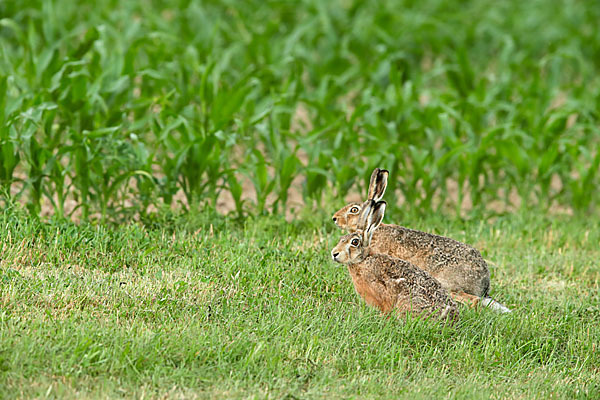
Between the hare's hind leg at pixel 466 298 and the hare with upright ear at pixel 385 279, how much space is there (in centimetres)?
29

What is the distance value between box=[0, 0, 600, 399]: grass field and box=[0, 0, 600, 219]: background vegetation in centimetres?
4

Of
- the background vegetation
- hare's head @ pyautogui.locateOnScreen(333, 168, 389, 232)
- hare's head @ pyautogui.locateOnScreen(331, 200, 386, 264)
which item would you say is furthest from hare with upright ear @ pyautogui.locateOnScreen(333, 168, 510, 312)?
the background vegetation

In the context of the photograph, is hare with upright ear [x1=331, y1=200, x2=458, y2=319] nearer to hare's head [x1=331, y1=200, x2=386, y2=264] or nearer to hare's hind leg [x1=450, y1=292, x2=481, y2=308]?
hare's head [x1=331, y1=200, x2=386, y2=264]

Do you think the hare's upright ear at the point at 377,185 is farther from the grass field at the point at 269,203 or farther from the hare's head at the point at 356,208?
the grass field at the point at 269,203

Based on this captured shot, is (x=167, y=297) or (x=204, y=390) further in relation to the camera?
(x=167, y=297)

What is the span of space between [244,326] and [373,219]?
3.75 feet

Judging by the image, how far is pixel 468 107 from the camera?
33.0 ft

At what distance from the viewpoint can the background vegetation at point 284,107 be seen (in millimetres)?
7859

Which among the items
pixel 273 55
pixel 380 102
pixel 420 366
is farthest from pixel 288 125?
pixel 420 366

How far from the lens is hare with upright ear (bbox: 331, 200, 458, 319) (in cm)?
561

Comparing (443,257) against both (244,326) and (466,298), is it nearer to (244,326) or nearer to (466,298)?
(466,298)

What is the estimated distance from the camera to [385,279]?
5719 millimetres

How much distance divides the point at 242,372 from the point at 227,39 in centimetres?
787

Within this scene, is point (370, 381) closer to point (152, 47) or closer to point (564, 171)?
point (564, 171)
